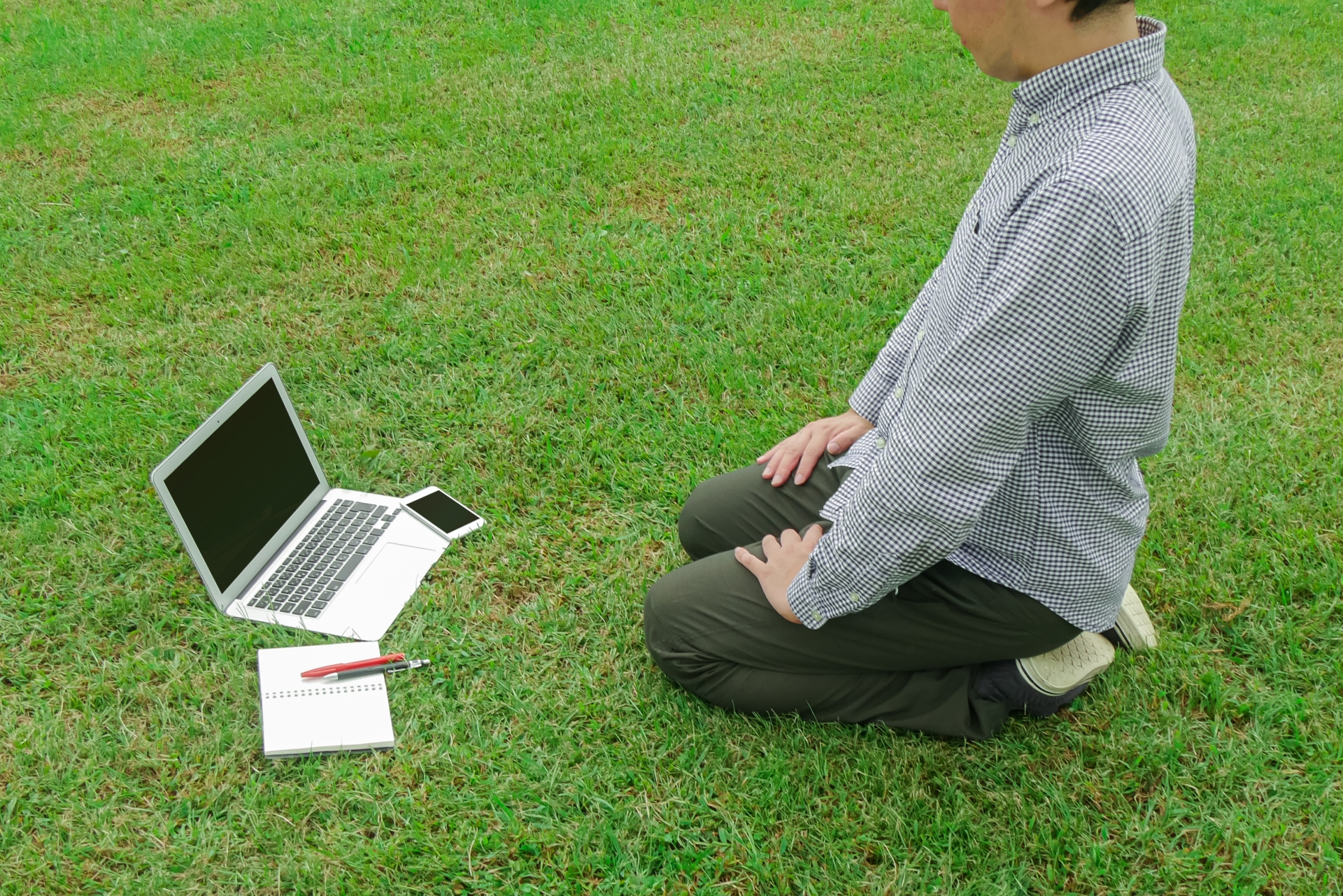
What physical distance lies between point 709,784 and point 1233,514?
215cm

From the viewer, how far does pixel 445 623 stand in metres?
3.28

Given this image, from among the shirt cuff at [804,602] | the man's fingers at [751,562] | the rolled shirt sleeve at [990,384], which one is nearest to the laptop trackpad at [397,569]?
the man's fingers at [751,562]

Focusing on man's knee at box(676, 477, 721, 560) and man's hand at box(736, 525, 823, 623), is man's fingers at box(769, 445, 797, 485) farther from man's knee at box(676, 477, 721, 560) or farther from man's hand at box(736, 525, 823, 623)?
man's hand at box(736, 525, 823, 623)

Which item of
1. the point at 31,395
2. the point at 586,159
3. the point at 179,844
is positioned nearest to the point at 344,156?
the point at 586,159

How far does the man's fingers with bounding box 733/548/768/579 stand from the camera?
2719 millimetres

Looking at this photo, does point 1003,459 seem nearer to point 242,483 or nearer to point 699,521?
point 699,521

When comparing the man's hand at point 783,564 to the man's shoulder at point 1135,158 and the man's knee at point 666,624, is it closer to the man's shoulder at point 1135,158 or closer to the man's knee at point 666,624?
the man's knee at point 666,624

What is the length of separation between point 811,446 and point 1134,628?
1105 mm

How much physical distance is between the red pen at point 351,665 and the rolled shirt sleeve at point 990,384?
4.58ft

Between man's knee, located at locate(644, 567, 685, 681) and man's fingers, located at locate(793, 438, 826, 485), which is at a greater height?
man's fingers, located at locate(793, 438, 826, 485)

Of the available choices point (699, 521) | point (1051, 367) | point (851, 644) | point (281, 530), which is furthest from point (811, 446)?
point (281, 530)

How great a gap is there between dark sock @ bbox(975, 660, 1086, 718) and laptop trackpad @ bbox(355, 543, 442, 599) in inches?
72.1

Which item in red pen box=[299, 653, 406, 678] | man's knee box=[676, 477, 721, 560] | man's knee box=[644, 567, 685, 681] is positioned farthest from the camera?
man's knee box=[676, 477, 721, 560]

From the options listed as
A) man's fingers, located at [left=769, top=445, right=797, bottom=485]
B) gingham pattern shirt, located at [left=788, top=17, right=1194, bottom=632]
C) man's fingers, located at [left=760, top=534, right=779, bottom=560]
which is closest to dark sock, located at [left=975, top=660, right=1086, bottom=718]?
gingham pattern shirt, located at [left=788, top=17, right=1194, bottom=632]
